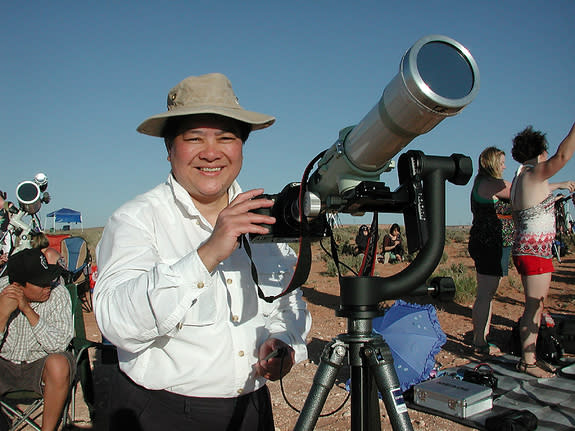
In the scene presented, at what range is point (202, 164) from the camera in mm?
1739

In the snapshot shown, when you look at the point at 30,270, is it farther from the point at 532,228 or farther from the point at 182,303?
the point at 532,228

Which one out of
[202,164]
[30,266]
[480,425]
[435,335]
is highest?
[202,164]

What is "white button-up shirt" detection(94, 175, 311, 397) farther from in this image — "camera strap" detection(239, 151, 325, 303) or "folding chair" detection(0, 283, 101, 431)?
"folding chair" detection(0, 283, 101, 431)

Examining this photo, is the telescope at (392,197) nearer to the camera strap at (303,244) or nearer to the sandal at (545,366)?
the camera strap at (303,244)

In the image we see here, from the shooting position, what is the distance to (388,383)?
122cm

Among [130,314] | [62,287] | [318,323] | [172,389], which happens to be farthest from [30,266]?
[318,323]

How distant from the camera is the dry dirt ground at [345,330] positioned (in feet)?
12.2

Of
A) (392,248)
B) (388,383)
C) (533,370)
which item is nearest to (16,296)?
(388,383)

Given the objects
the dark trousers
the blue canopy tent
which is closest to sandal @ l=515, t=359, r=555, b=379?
the dark trousers

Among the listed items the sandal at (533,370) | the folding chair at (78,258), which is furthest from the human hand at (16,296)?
the folding chair at (78,258)

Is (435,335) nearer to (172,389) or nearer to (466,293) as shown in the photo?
(172,389)

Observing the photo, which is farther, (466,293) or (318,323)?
(466,293)

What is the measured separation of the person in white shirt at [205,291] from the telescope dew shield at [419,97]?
37 centimetres

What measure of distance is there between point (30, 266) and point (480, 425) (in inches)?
145
